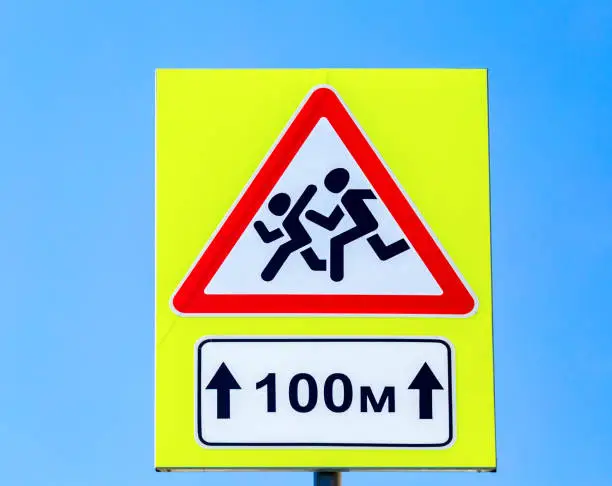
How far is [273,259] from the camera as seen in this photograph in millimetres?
2537

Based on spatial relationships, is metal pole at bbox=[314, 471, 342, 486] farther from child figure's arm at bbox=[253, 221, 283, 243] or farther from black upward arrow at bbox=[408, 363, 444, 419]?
child figure's arm at bbox=[253, 221, 283, 243]

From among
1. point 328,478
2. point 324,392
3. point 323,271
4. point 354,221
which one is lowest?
point 328,478

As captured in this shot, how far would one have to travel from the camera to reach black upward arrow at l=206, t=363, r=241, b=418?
249cm

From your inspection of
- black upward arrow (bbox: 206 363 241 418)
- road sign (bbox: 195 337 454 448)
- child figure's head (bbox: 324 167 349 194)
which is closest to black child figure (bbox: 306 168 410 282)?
child figure's head (bbox: 324 167 349 194)

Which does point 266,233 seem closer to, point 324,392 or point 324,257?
point 324,257

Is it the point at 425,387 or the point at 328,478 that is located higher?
the point at 425,387

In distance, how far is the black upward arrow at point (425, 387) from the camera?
8.14 ft

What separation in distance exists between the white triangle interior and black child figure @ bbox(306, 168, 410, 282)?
10 mm

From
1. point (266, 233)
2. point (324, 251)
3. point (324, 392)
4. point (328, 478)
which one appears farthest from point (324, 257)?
point (328, 478)

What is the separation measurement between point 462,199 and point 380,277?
27 centimetres

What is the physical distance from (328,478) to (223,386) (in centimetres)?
33

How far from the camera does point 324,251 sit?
100 inches

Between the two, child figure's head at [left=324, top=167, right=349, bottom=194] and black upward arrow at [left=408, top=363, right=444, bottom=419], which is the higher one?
child figure's head at [left=324, top=167, right=349, bottom=194]

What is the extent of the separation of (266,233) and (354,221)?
0.21m
